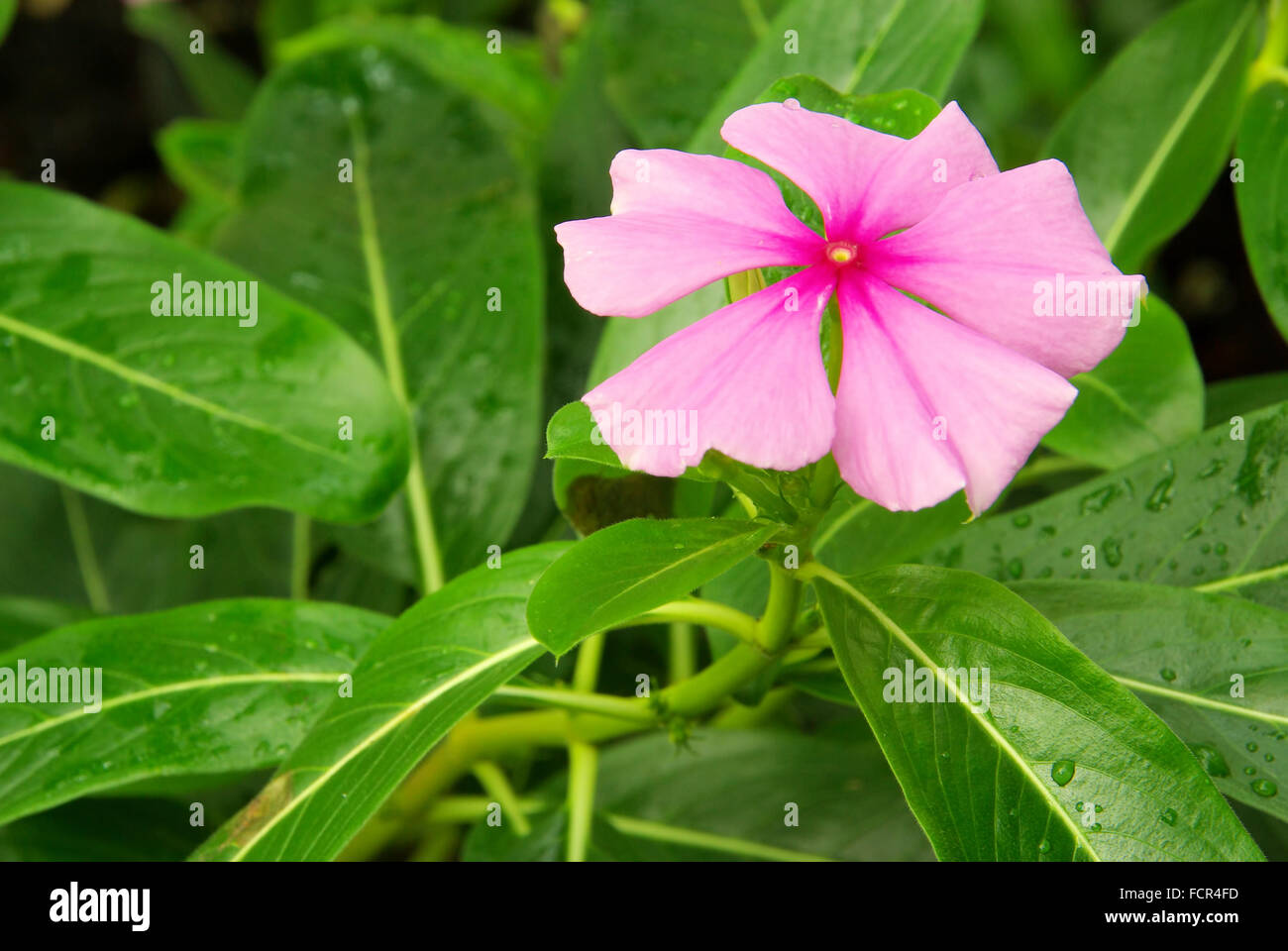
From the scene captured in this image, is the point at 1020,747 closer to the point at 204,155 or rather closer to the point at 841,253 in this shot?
the point at 841,253

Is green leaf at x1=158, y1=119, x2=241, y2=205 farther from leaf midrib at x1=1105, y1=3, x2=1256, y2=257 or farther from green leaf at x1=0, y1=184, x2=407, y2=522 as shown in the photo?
leaf midrib at x1=1105, y1=3, x2=1256, y2=257

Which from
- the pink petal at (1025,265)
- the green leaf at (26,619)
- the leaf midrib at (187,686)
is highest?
the pink petal at (1025,265)

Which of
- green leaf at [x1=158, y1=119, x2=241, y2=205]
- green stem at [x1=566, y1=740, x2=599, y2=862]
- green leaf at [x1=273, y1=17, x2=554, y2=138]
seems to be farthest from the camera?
green leaf at [x1=158, y1=119, x2=241, y2=205]

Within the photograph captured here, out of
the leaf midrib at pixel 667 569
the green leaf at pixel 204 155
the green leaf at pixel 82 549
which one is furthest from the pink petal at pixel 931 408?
the green leaf at pixel 204 155

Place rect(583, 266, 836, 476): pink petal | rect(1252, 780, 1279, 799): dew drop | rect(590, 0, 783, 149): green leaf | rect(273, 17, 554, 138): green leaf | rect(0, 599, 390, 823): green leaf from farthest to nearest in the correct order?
rect(273, 17, 554, 138): green leaf, rect(590, 0, 783, 149): green leaf, rect(0, 599, 390, 823): green leaf, rect(1252, 780, 1279, 799): dew drop, rect(583, 266, 836, 476): pink petal

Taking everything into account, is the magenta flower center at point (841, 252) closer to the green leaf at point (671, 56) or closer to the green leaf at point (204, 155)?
the green leaf at point (671, 56)

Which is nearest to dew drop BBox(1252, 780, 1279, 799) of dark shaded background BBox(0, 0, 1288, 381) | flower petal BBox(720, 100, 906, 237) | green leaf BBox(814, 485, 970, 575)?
green leaf BBox(814, 485, 970, 575)
